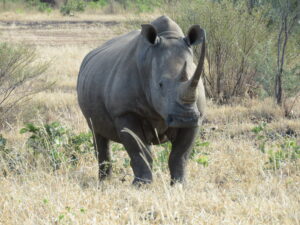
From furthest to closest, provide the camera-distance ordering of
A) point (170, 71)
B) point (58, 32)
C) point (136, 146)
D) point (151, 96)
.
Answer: point (58, 32) < point (136, 146) < point (151, 96) < point (170, 71)

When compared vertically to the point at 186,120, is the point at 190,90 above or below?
above

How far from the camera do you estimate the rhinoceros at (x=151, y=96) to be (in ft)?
18.0

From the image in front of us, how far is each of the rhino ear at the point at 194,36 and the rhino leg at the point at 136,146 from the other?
2.77ft

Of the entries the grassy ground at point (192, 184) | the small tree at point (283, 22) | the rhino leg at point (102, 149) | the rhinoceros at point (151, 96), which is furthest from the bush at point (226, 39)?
the rhinoceros at point (151, 96)

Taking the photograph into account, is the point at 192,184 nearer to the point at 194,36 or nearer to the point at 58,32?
the point at 194,36

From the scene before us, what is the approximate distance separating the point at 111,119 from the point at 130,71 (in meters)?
0.56

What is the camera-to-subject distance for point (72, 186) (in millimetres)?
5879

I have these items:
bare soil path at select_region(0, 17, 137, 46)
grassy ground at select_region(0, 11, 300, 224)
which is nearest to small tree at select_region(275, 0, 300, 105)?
grassy ground at select_region(0, 11, 300, 224)

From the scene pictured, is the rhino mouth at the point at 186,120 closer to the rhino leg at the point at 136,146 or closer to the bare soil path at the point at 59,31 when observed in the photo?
the rhino leg at the point at 136,146

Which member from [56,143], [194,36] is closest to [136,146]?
[194,36]

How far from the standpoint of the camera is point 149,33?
591 cm

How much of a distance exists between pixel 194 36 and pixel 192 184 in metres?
1.41

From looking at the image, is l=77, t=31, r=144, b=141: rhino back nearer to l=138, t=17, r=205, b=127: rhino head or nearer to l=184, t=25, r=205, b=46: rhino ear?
l=138, t=17, r=205, b=127: rhino head

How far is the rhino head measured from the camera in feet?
17.5
